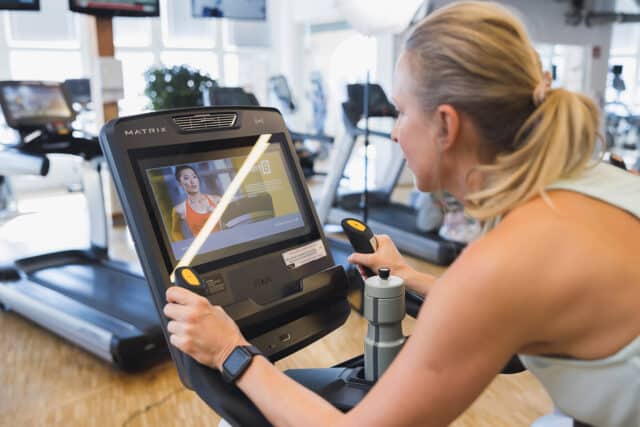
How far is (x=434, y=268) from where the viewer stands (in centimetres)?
405

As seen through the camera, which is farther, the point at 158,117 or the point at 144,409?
the point at 144,409

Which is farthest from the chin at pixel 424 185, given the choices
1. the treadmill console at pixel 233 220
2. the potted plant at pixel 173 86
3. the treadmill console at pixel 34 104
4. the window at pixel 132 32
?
the window at pixel 132 32

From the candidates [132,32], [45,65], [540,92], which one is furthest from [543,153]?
[132,32]

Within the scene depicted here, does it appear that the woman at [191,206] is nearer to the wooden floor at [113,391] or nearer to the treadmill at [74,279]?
the wooden floor at [113,391]

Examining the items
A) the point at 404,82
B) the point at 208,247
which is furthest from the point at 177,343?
the point at 404,82

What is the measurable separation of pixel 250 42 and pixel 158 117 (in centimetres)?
776

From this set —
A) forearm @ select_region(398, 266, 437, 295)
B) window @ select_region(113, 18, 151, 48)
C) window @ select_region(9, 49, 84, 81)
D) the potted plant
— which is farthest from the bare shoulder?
window @ select_region(113, 18, 151, 48)

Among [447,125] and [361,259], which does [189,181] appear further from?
[447,125]

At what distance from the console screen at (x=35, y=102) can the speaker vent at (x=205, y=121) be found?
2986 mm

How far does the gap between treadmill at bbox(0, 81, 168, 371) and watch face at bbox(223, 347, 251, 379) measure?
5.85ft

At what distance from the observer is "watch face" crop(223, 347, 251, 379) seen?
911 millimetres

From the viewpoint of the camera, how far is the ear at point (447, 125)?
34.0 inches

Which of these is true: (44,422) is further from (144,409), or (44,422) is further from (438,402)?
(438,402)

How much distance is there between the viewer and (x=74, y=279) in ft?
11.0
